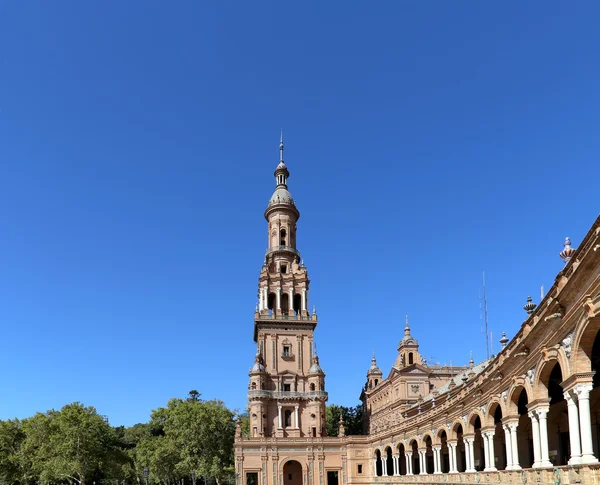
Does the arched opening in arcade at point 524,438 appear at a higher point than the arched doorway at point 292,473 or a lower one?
higher

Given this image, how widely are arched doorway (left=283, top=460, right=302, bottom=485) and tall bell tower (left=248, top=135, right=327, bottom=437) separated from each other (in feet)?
11.9

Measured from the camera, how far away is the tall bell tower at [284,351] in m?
73.8

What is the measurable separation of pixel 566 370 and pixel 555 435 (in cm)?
1299

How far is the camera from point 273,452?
70250mm

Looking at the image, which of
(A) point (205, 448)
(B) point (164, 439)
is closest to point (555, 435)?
(A) point (205, 448)

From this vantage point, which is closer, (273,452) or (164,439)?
(273,452)

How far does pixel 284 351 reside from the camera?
254 ft

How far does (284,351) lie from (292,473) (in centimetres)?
1573

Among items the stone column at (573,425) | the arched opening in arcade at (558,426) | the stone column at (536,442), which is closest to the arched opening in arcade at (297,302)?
the arched opening in arcade at (558,426)

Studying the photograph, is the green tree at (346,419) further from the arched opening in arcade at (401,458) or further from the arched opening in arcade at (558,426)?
the arched opening in arcade at (558,426)

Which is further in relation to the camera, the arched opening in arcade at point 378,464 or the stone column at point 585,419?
Answer: the arched opening in arcade at point 378,464

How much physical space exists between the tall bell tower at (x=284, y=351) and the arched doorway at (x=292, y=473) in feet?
11.9

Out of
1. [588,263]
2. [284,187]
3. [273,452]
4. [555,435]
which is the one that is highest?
[284,187]

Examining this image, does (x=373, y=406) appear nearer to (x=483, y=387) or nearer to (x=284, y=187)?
(x=284, y=187)
